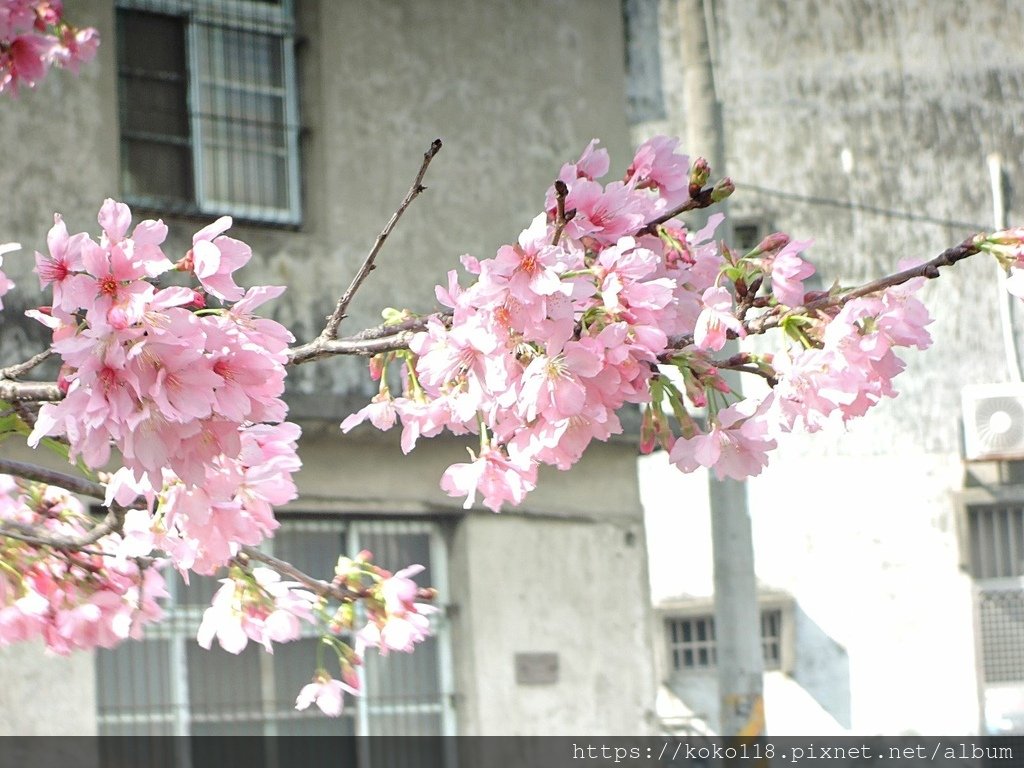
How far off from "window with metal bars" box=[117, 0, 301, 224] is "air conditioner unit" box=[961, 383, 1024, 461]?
929 cm

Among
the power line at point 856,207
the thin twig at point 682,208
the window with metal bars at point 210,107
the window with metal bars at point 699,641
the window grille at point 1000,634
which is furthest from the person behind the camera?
the power line at point 856,207

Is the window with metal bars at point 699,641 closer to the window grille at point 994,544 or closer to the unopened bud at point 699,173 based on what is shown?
the window grille at point 994,544

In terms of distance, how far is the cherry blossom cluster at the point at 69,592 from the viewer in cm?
410

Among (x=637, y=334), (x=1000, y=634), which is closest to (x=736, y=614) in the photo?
(x=637, y=334)

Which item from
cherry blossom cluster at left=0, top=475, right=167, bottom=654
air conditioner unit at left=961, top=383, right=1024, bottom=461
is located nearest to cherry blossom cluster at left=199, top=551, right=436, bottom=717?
cherry blossom cluster at left=0, top=475, right=167, bottom=654

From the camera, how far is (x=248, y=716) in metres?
9.02

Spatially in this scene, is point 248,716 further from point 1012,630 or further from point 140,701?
point 1012,630

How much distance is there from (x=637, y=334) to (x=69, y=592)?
1.84 meters

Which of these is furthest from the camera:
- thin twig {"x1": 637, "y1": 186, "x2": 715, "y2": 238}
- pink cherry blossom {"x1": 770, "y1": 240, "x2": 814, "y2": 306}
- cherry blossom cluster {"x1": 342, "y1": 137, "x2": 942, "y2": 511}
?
thin twig {"x1": 637, "y1": 186, "x2": 715, "y2": 238}

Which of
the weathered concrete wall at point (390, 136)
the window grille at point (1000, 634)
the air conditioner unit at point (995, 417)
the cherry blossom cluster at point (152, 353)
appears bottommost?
the window grille at point (1000, 634)

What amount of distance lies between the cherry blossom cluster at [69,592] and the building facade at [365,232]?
166 inches

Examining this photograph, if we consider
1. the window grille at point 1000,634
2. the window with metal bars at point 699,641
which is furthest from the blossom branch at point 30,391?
the window grille at point 1000,634

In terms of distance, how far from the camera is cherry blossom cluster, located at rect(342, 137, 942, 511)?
9.29 ft

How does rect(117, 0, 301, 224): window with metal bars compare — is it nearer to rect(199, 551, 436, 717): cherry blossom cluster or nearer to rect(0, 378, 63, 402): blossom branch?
rect(199, 551, 436, 717): cherry blossom cluster
